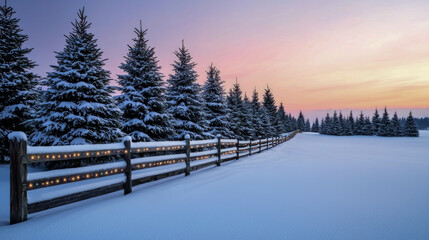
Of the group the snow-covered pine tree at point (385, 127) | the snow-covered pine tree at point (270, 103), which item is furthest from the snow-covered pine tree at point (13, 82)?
the snow-covered pine tree at point (385, 127)

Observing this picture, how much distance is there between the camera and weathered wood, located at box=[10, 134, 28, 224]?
3.37m

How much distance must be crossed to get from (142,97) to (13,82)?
23.9ft

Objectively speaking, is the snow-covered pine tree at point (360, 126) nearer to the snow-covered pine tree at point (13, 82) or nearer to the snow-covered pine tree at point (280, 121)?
the snow-covered pine tree at point (280, 121)

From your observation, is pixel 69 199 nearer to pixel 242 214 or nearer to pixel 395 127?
pixel 242 214

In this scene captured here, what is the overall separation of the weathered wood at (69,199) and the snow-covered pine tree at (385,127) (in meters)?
80.4

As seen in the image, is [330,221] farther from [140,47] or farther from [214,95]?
[214,95]

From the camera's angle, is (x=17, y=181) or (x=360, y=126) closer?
(x=17, y=181)

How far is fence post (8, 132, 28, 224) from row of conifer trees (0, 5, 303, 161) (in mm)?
6675

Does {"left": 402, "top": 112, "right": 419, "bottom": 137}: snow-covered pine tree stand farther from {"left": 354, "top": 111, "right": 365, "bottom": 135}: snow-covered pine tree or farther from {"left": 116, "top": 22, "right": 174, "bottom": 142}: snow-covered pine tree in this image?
{"left": 116, "top": 22, "right": 174, "bottom": 142}: snow-covered pine tree

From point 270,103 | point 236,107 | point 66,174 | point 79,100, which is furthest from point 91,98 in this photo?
point 270,103

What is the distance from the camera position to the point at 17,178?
11.1 feet

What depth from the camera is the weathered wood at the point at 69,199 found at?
3.62 meters

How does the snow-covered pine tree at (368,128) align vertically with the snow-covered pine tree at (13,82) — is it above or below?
below

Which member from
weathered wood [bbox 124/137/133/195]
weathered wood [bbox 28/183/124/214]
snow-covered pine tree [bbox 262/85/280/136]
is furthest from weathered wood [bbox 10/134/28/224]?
snow-covered pine tree [bbox 262/85/280/136]
